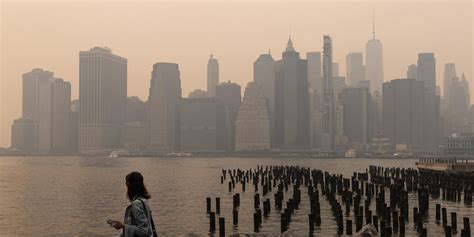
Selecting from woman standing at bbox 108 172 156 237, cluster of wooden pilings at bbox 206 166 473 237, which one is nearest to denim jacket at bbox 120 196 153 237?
woman standing at bbox 108 172 156 237

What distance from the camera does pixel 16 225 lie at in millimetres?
43750

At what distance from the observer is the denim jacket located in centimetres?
966

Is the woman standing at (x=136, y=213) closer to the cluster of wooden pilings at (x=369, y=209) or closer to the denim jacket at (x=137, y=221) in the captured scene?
the denim jacket at (x=137, y=221)

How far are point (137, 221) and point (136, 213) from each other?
5.3 inches

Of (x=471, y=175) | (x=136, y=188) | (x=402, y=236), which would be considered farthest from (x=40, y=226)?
(x=471, y=175)

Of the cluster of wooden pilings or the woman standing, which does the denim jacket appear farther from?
the cluster of wooden pilings

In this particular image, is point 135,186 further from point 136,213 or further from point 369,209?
point 369,209

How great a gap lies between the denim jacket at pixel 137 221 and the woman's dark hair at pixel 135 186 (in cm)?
7

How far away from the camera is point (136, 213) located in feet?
31.7

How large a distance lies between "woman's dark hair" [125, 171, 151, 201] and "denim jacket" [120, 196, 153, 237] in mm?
67

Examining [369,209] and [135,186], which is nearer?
[135,186]

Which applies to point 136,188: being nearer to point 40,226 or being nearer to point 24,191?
point 40,226

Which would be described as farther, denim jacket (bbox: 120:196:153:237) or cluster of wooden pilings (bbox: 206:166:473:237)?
cluster of wooden pilings (bbox: 206:166:473:237)

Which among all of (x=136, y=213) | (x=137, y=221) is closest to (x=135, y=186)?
(x=136, y=213)
